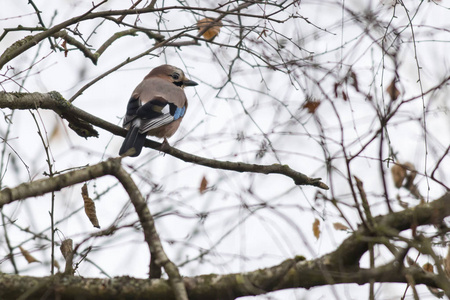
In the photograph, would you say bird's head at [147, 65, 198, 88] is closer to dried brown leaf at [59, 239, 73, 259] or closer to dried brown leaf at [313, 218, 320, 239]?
dried brown leaf at [313, 218, 320, 239]

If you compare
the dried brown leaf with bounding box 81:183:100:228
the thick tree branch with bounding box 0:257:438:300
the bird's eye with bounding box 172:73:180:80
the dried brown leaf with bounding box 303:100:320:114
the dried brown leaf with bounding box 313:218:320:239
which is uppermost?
the bird's eye with bounding box 172:73:180:80

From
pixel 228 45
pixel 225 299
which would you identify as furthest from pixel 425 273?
pixel 228 45

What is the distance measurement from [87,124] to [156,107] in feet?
6.19

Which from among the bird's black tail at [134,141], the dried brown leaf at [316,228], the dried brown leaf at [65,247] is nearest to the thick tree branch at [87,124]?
the bird's black tail at [134,141]

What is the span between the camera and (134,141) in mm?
6109

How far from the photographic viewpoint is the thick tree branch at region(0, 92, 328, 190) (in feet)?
15.8

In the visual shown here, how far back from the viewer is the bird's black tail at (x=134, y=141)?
598 centimetres

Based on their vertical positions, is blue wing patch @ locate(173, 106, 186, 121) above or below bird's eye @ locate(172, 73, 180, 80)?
below

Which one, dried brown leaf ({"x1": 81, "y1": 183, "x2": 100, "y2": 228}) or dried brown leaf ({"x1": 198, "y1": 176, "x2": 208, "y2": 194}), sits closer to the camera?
dried brown leaf ({"x1": 81, "y1": 183, "x2": 100, "y2": 228})

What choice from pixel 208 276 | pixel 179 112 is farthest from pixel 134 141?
pixel 208 276

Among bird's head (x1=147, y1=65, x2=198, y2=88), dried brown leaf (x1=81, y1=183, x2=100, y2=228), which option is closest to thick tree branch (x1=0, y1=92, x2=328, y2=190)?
dried brown leaf (x1=81, y1=183, x2=100, y2=228)

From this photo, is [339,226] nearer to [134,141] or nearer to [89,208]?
[89,208]

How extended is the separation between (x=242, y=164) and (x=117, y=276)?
2009 millimetres

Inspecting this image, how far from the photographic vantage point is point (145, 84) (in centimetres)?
807
